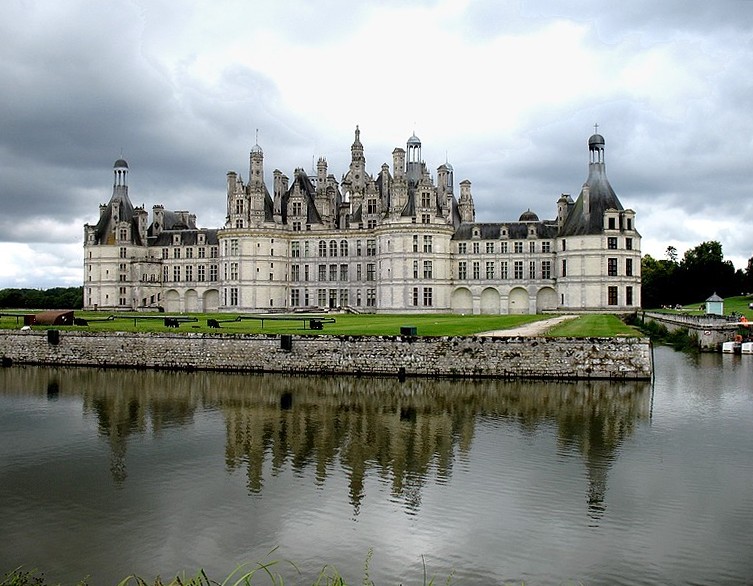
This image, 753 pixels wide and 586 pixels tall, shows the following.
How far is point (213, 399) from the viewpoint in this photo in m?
24.8

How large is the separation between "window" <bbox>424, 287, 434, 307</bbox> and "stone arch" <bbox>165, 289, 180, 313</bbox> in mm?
26705

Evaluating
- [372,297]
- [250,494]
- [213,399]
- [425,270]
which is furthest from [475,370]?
[372,297]

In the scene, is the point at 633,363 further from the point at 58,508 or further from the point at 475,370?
the point at 58,508

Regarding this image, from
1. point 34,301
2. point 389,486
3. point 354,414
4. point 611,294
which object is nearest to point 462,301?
point 611,294

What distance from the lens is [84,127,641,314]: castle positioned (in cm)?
6012

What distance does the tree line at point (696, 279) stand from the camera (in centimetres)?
8238

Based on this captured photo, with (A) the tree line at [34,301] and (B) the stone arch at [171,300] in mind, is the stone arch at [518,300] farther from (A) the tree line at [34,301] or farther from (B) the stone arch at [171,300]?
(A) the tree line at [34,301]

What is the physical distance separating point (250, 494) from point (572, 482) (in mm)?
6078

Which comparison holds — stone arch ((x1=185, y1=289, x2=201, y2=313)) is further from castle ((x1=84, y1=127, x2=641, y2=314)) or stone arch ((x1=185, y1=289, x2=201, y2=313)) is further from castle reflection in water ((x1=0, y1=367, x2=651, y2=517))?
castle reflection in water ((x1=0, y1=367, x2=651, y2=517))

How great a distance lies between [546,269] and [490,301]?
549 cm

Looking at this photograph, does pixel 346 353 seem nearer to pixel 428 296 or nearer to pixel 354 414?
pixel 354 414

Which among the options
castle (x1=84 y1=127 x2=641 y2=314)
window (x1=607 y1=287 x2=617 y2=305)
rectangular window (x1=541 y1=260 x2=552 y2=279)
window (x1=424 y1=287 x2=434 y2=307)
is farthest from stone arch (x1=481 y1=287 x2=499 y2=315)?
window (x1=607 y1=287 x2=617 y2=305)

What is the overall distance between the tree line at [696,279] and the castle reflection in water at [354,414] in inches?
2437

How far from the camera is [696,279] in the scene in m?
83.0
